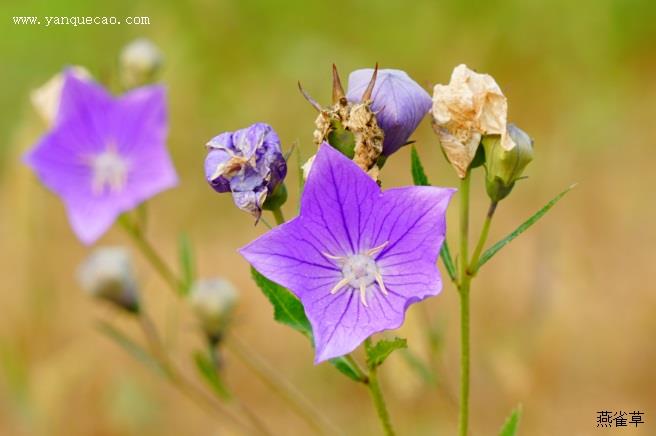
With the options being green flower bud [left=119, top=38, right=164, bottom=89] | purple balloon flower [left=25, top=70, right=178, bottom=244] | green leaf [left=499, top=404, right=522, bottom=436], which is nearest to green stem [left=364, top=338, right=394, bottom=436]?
green leaf [left=499, top=404, right=522, bottom=436]

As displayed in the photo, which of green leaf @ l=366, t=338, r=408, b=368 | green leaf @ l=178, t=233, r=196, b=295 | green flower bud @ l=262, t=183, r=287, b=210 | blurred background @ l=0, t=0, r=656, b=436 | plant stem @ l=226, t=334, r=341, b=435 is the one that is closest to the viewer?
green leaf @ l=366, t=338, r=408, b=368

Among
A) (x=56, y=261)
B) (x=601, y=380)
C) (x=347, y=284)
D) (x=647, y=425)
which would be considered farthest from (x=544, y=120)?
(x=347, y=284)

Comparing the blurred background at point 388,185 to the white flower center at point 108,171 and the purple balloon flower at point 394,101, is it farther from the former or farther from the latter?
the purple balloon flower at point 394,101

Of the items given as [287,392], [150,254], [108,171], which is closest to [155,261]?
[150,254]

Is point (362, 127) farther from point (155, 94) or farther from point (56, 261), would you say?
point (56, 261)

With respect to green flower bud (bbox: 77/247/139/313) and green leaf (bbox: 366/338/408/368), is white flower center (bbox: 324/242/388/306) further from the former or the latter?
green flower bud (bbox: 77/247/139/313)

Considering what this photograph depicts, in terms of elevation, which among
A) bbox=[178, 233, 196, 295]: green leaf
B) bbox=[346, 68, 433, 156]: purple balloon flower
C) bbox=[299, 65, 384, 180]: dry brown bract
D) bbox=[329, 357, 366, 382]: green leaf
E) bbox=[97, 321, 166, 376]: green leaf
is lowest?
bbox=[329, 357, 366, 382]: green leaf

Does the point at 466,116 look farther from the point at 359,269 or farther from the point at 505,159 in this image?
the point at 359,269
